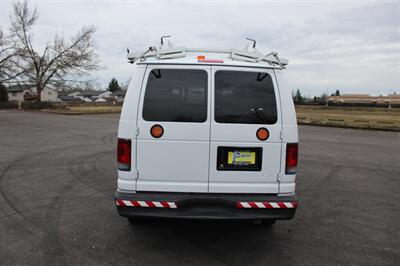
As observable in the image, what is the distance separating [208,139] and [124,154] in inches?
37.0

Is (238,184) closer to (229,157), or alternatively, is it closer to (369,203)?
(229,157)

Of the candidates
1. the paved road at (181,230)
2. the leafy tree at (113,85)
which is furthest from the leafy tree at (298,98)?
the leafy tree at (113,85)

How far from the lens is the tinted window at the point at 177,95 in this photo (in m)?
3.35

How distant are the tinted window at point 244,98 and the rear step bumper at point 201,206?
34.1 inches

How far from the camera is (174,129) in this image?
332 cm

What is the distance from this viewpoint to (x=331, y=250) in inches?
143

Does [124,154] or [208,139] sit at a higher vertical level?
[208,139]

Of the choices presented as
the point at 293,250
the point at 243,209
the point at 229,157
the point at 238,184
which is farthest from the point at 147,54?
the point at 293,250

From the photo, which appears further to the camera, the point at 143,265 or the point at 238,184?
the point at 238,184

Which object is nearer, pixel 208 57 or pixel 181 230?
pixel 208 57

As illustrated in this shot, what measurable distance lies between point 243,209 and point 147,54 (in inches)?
81.4

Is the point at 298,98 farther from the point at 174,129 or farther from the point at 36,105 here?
the point at 174,129

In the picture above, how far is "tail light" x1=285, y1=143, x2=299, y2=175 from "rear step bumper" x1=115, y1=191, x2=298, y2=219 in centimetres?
34

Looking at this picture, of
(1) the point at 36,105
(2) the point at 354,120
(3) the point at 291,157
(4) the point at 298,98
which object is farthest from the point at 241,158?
(4) the point at 298,98
